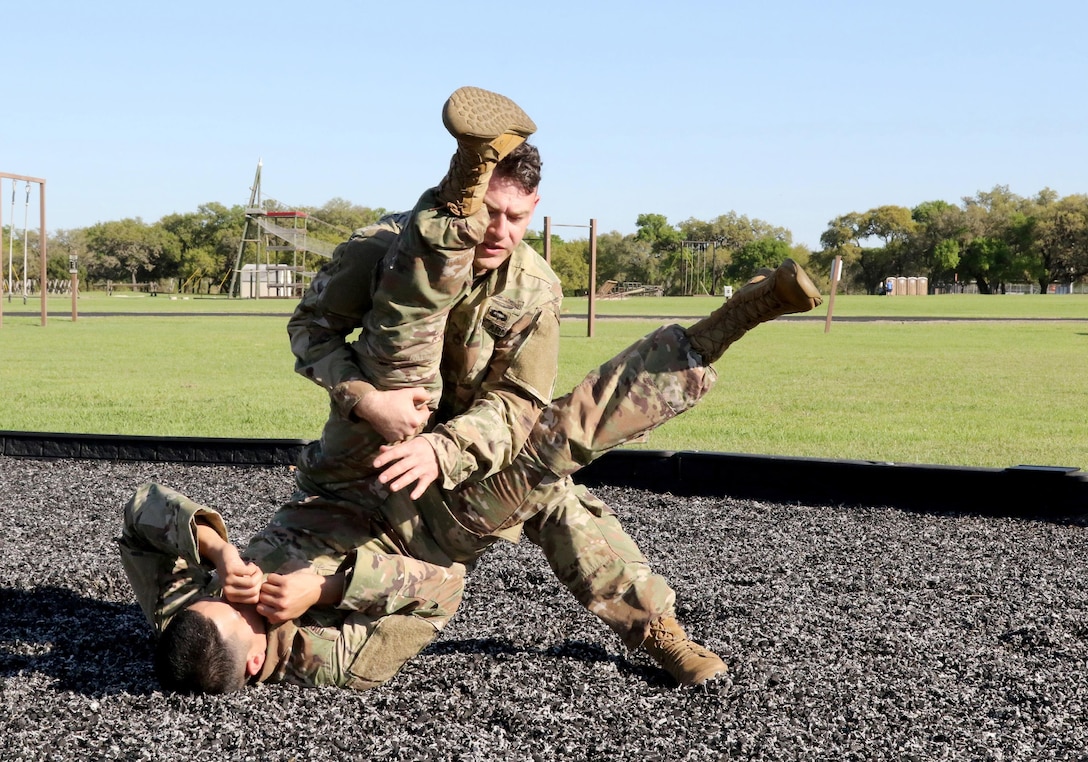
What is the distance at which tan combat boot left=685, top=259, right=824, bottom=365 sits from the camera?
9.45 feet

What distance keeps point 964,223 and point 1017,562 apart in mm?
101421

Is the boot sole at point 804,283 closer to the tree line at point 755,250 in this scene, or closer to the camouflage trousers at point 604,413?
the camouflage trousers at point 604,413

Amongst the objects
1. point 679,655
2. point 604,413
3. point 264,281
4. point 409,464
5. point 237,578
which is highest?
point 264,281

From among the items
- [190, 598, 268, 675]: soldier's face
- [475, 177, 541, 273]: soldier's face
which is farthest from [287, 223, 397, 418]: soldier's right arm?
[190, 598, 268, 675]: soldier's face

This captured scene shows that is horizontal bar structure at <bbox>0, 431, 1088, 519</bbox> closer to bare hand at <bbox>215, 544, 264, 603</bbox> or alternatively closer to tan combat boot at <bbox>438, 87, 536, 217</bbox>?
bare hand at <bbox>215, 544, 264, 603</bbox>

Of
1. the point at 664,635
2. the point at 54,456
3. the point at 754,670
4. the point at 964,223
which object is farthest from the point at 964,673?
the point at 964,223

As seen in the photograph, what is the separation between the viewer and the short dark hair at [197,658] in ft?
10.0

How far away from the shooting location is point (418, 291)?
9.02ft

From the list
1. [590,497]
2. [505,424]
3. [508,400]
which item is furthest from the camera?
[590,497]

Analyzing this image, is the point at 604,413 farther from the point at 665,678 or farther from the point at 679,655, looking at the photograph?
the point at 665,678

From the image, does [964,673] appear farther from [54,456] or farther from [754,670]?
[54,456]

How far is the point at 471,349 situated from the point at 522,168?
0.59 metres

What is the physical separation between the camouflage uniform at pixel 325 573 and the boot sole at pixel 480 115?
1.39m

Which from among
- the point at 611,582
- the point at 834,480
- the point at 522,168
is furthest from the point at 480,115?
the point at 834,480
